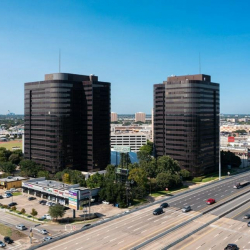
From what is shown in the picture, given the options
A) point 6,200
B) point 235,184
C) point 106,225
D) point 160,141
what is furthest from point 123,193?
point 160,141

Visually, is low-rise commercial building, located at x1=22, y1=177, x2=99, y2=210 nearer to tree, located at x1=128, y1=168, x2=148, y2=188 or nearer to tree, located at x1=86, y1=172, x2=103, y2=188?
tree, located at x1=86, y1=172, x2=103, y2=188

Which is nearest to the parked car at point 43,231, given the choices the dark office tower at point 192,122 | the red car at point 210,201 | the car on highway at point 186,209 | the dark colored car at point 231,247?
the car on highway at point 186,209

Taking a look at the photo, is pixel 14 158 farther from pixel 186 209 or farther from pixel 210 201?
pixel 210 201

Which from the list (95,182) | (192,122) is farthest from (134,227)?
(192,122)

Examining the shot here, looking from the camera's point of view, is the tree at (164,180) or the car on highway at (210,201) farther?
the tree at (164,180)

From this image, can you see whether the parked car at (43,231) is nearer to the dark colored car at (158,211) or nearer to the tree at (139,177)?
the dark colored car at (158,211)

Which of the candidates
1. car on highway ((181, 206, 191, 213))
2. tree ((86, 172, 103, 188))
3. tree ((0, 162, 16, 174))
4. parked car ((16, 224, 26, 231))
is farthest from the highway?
tree ((0, 162, 16, 174))
